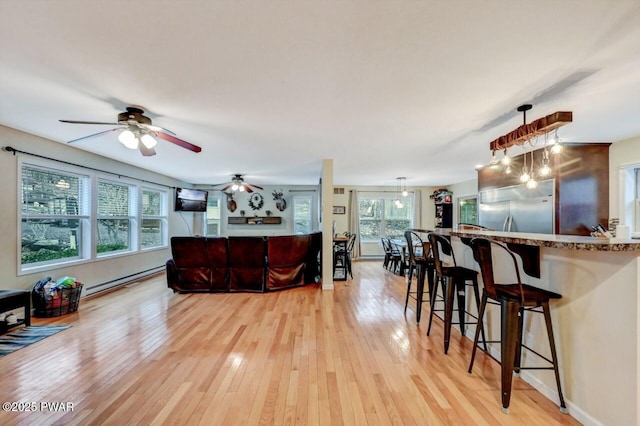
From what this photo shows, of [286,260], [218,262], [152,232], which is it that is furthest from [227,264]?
[152,232]

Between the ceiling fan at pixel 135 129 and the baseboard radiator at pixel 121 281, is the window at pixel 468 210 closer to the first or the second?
the ceiling fan at pixel 135 129

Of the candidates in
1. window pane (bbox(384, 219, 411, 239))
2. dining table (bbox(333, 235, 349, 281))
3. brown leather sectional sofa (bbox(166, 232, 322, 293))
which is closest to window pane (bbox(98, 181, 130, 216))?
brown leather sectional sofa (bbox(166, 232, 322, 293))

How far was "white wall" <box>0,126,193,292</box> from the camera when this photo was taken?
3338 mm

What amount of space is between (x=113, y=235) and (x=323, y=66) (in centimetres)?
535

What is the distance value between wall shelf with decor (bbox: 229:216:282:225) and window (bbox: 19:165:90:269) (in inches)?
164

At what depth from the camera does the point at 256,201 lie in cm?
856

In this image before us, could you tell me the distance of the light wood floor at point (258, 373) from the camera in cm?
181

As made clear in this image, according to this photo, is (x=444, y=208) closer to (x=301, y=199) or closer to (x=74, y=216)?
(x=301, y=199)

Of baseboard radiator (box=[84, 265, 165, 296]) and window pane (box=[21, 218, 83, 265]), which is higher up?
window pane (box=[21, 218, 83, 265])

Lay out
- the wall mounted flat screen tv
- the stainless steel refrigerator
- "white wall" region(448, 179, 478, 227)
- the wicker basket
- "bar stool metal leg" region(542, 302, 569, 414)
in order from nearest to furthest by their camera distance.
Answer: "bar stool metal leg" region(542, 302, 569, 414) → the wicker basket → the stainless steel refrigerator → the wall mounted flat screen tv → "white wall" region(448, 179, 478, 227)

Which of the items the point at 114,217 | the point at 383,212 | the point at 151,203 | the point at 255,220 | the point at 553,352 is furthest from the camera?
the point at 383,212

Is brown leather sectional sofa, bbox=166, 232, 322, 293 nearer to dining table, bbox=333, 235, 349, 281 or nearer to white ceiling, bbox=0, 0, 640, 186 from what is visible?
dining table, bbox=333, 235, 349, 281

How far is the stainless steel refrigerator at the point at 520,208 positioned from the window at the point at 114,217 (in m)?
7.23

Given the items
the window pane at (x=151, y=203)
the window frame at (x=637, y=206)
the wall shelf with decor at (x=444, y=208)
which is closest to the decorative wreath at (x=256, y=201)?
the window pane at (x=151, y=203)
